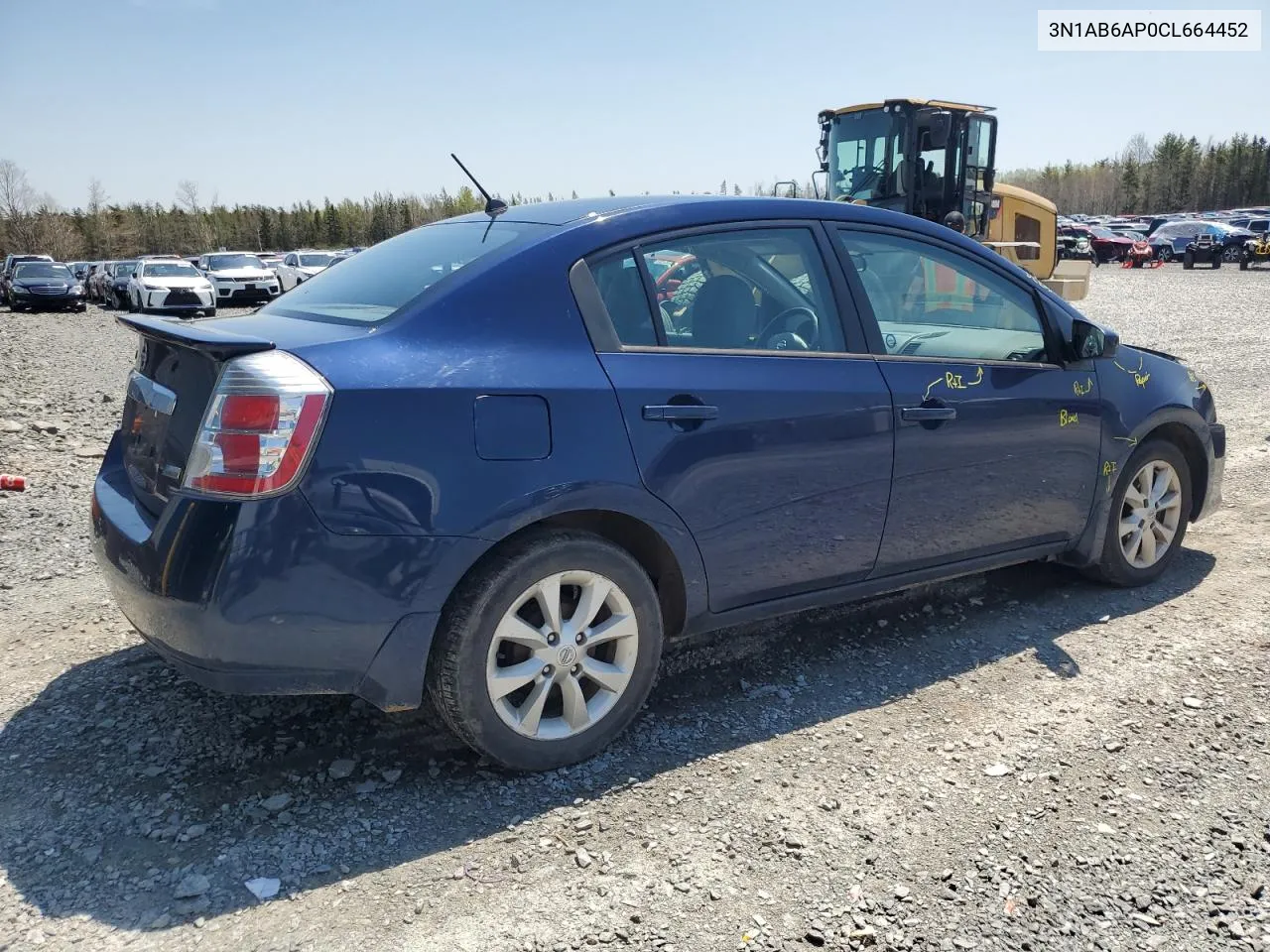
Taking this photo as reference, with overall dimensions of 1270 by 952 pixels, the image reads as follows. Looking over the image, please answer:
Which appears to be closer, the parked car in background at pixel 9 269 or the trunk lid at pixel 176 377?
the trunk lid at pixel 176 377

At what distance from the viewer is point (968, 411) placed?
3.73 meters

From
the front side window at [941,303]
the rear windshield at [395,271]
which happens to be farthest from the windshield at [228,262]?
the front side window at [941,303]

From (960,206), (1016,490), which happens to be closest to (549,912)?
(1016,490)

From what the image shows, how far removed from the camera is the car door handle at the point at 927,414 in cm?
356

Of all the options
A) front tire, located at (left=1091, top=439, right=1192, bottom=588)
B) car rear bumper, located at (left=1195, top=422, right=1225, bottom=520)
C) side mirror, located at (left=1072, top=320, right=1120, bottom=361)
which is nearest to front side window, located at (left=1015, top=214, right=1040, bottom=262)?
car rear bumper, located at (left=1195, top=422, right=1225, bottom=520)

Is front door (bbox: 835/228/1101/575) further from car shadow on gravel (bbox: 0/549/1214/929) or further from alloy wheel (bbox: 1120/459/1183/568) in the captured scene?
car shadow on gravel (bbox: 0/549/1214/929)

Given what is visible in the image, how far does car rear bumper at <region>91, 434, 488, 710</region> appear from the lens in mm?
2521

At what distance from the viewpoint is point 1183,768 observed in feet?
9.87

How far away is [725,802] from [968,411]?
1.81 metres

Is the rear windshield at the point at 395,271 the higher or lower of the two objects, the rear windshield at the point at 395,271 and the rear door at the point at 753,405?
the higher

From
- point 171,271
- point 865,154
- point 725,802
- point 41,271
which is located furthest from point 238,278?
point 725,802

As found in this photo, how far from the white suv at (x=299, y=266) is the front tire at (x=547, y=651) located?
32451mm

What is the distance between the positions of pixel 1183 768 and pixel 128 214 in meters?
80.4

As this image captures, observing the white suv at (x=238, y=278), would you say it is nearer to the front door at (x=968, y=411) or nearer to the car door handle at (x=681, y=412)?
the front door at (x=968, y=411)
